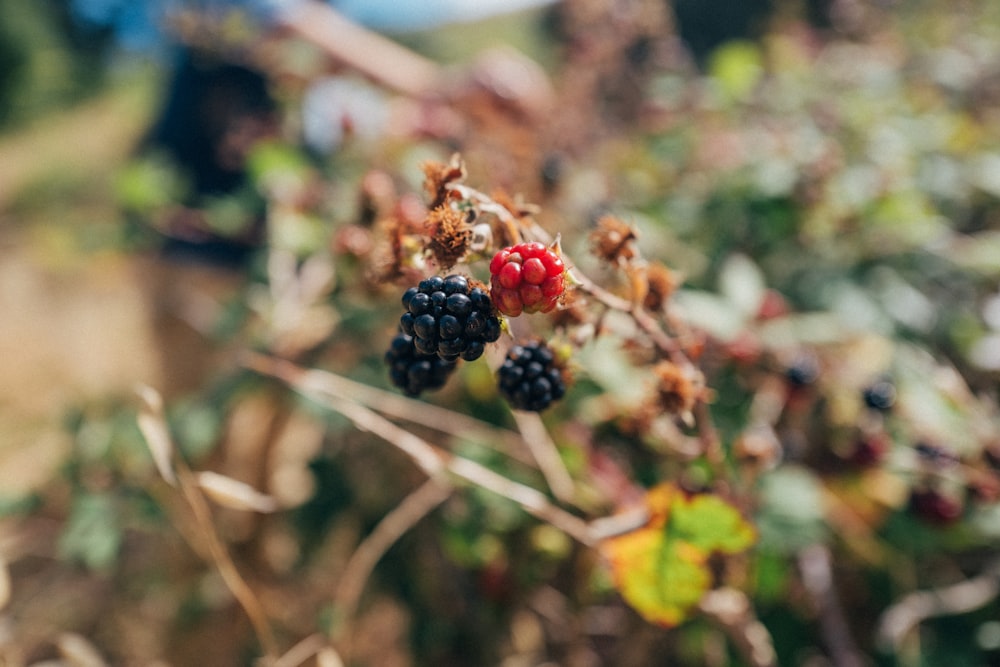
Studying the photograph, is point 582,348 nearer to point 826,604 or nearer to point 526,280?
→ point 526,280

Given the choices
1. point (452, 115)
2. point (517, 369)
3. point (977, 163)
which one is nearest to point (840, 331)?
point (977, 163)

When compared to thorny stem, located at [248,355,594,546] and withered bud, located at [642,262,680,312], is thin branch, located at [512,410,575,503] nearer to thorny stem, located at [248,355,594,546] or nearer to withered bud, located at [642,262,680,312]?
thorny stem, located at [248,355,594,546]

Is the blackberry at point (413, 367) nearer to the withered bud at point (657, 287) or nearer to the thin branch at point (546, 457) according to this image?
the withered bud at point (657, 287)

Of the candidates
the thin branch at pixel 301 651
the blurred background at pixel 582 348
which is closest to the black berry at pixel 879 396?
the blurred background at pixel 582 348

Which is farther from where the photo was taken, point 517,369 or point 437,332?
point 517,369

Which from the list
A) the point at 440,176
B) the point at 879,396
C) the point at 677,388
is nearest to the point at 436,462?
the point at 677,388

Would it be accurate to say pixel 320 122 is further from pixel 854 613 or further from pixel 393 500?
pixel 854 613
